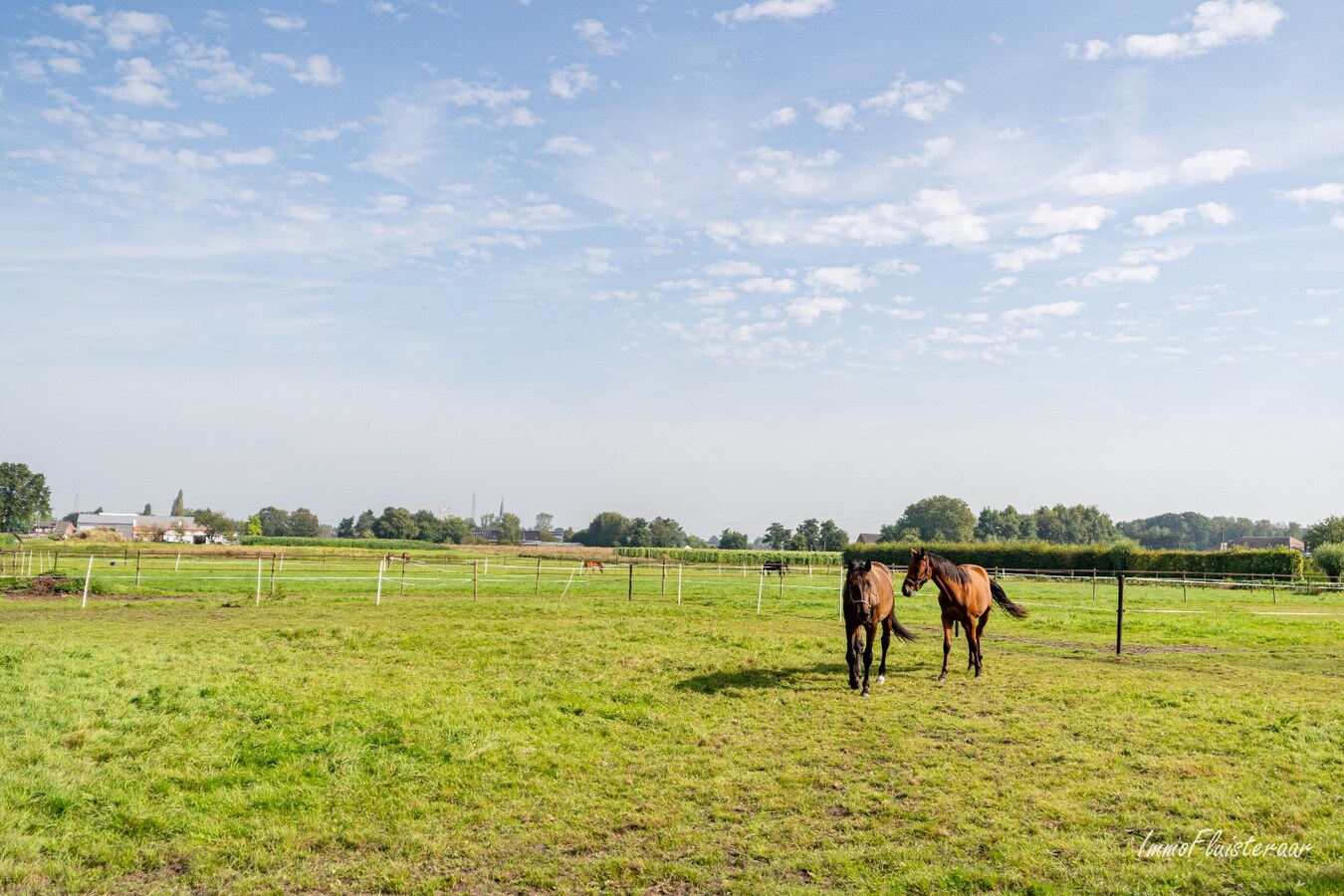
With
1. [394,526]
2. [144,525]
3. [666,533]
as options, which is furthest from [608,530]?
[144,525]

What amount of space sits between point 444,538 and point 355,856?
14525 cm

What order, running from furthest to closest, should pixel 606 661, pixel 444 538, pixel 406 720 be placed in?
pixel 444 538, pixel 606 661, pixel 406 720

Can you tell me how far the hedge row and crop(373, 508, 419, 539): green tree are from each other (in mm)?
89291

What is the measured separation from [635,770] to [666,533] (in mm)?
146450

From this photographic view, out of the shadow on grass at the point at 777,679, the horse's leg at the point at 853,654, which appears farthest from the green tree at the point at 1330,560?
the horse's leg at the point at 853,654

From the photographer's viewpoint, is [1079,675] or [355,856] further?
[1079,675]

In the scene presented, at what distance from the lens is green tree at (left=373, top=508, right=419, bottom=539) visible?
13950 centimetres

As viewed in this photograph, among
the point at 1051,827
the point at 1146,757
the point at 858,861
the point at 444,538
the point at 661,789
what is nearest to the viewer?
the point at 858,861

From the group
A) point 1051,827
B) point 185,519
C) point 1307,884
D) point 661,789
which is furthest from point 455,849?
point 185,519

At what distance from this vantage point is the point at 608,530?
512 ft

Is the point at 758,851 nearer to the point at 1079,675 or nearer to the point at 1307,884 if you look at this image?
the point at 1307,884

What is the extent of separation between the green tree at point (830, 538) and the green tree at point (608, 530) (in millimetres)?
37577

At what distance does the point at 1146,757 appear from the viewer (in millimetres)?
8008

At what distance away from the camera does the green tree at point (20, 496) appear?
12256 cm
